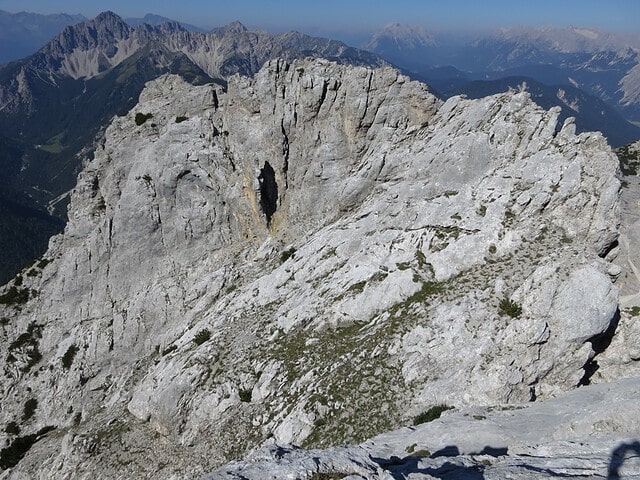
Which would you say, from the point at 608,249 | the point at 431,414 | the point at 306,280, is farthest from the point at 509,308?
the point at 306,280

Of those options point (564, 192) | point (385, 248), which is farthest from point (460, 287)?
point (564, 192)

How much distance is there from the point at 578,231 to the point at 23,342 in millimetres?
76152

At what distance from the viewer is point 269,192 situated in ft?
188

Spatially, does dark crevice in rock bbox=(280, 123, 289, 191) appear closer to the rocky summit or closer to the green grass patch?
the rocky summit

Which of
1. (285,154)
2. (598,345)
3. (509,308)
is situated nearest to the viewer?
(598,345)

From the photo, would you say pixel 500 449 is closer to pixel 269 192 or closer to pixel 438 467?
pixel 438 467

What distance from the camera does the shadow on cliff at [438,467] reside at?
666 inches

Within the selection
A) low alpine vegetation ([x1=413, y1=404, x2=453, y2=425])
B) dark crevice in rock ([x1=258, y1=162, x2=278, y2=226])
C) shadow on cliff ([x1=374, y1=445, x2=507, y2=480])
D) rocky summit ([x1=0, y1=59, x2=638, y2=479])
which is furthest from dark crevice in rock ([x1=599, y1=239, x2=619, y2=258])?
dark crevice in rock ([x1=258, y1=162, x2=278, y2=226])

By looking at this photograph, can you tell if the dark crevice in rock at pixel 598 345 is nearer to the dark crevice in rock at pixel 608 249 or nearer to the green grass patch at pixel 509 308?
the green grass patch at pixel 509 308

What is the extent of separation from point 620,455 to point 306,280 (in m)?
30.9

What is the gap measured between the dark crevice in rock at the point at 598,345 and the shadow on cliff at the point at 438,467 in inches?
495

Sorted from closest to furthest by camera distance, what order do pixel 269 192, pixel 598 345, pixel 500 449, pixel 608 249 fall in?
pixel 500 449
pixel 598 345
pixel 608 249
pixel 269 192

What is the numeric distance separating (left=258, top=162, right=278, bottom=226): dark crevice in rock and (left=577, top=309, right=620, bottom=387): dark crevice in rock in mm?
39505

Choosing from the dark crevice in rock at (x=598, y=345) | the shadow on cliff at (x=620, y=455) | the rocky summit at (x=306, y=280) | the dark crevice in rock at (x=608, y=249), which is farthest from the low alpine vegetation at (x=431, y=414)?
the dark crevice in rock at (x=608, y=249)
